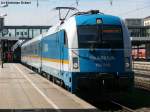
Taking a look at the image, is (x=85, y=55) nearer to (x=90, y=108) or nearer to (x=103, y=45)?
(x=103, y=45)

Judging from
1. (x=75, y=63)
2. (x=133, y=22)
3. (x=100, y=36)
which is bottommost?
(x=75, y=63)

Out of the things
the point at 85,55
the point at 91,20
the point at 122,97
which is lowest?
the point at 122,97

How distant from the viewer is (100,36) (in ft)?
54.4

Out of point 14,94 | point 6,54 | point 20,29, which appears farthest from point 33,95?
point 20,29

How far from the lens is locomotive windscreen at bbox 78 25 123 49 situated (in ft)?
54.1

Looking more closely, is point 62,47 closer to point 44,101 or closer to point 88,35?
point 88,35

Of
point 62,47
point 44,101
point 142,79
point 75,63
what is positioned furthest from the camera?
point 142,79

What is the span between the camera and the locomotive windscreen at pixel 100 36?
1648cm

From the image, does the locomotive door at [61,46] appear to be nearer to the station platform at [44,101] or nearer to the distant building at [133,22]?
the station platform at [44,101]

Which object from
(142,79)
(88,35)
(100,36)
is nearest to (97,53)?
(100,36)

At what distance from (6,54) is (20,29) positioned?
1508 inches

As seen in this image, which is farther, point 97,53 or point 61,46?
point 61,46

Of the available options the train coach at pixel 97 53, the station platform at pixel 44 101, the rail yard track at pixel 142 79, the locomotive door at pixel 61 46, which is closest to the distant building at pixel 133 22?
the rail yard track at pixel 142 79

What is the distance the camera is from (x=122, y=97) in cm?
1914
